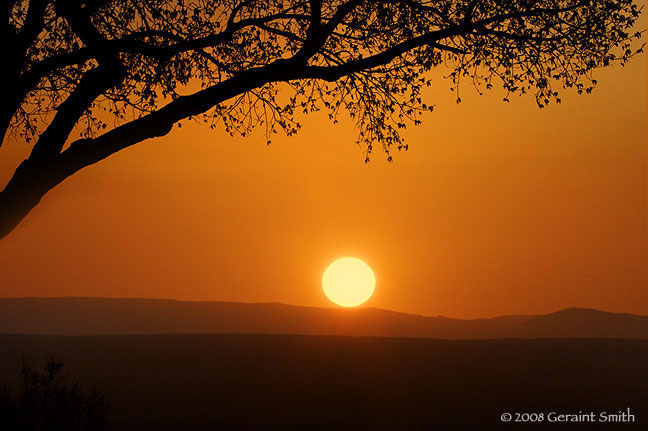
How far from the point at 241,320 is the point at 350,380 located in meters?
85.9

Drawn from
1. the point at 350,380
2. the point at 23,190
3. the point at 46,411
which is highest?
the point at 350,380

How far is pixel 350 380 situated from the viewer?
81.8 ft

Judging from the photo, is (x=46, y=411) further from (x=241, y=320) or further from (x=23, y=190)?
(x=241, y=320)

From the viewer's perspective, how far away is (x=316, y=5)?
1520 cm

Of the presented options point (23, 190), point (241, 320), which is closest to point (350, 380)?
point (23, 190)

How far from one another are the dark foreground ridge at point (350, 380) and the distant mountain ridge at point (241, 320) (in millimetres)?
53499

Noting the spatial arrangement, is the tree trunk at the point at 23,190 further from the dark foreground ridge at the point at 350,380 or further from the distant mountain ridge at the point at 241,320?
the distant mountain ridge at the point at 241,320

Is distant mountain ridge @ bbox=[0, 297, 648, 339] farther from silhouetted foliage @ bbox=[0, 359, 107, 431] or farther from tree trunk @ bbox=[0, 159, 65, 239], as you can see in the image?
tree trunk @ bbox=[0, 159, 65, 239]

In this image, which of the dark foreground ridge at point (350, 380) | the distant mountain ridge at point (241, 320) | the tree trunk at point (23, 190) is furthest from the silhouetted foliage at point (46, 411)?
the distant mountain ridge at point (241, 320)

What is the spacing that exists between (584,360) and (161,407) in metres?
14.4

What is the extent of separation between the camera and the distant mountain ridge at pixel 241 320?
95812mm

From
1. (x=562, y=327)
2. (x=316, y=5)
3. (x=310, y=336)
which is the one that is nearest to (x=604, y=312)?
(x=562, y=327)

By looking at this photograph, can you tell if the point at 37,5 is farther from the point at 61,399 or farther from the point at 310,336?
the point at 310,336

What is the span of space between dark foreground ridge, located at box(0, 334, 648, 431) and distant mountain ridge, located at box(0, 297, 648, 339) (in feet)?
176
